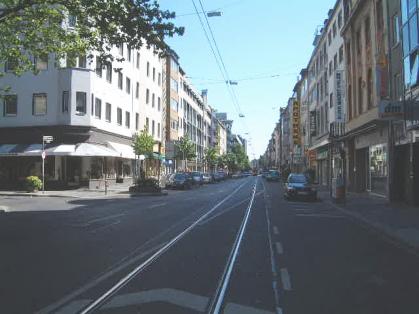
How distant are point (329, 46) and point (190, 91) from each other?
4783cm

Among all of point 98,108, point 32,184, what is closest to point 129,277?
point 32,184

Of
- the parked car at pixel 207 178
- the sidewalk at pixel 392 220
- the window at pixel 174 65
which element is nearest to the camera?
the sidewalk at pixel 392 220

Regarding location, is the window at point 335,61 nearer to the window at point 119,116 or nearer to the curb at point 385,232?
the window at point 119,116

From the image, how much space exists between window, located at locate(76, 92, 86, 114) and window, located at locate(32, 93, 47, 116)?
2.61 m

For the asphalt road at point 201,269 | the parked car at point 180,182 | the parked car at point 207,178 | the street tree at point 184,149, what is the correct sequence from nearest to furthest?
the asphalt road at point 201,269 → the parked car at point 180,182 → the parked car at point 207,178 → the street tree at point 184,149

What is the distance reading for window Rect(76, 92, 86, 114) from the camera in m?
41.4

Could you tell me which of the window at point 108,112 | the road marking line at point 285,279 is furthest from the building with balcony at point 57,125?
the road marking line at point 285,279

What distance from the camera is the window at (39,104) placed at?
41625 mm

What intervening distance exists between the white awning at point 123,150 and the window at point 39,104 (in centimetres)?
656

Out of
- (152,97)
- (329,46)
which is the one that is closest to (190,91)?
(152,97)

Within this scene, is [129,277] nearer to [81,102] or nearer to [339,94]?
[339,94]

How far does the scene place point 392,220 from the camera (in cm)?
1759

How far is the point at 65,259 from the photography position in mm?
9930

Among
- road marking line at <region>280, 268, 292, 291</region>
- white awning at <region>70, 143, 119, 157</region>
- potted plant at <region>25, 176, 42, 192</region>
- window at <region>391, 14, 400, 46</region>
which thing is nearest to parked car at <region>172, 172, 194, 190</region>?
white awning at <region>70, 143, 119, 157</region>
